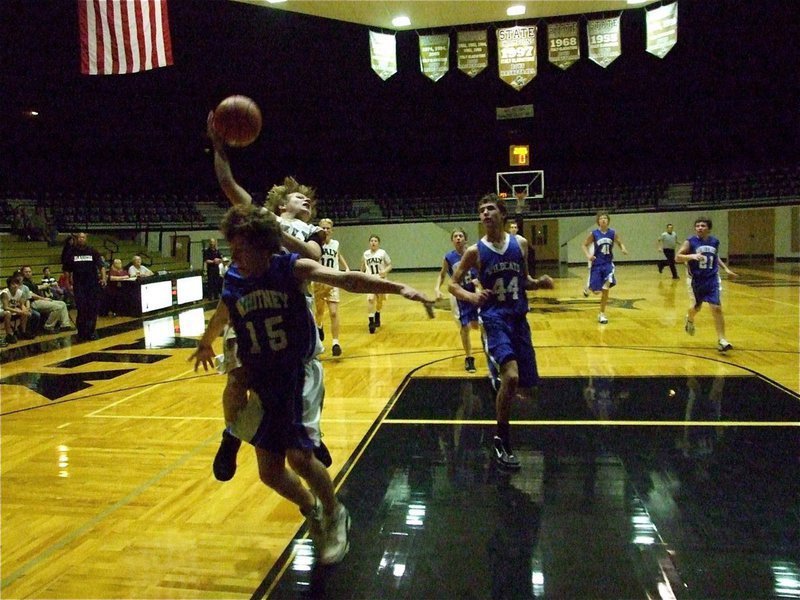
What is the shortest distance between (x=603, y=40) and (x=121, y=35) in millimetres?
8962

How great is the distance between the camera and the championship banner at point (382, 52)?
11781mm

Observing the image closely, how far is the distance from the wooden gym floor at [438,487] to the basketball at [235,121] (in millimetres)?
2042

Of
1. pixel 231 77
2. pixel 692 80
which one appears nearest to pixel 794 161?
pixel 692 80

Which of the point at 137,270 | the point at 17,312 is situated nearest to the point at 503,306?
the point at 17,312

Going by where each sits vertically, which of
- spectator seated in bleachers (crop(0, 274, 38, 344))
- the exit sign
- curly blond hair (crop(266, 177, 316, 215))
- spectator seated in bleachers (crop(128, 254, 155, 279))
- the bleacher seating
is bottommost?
spectator seated in bleachers (crop(0, 274, 38, 344))

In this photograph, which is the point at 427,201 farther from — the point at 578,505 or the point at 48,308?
the point at 578,505

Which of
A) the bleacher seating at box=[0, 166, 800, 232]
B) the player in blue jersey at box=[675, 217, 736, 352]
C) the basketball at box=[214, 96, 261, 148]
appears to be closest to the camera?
the basketball at box=[214, 96, 261, 148]

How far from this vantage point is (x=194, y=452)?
4258 mm

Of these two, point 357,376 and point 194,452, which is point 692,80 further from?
point 194,452

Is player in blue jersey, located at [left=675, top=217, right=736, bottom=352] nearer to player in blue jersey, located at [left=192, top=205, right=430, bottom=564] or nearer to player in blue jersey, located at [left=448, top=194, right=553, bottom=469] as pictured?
player in blue jersey, located at [left=448, top=194, right=553, bottom=469]

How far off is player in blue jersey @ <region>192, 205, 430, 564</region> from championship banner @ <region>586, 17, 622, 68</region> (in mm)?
11235

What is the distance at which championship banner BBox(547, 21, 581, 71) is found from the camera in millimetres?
11719

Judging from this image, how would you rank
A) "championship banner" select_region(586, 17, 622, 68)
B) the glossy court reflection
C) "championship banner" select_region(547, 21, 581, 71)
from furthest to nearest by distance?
1. "championship banner" select_region(547, 21, 581, 71)
2. "championship banner" select_region(586, 17, 622, 68)
3. the glossy court reflection

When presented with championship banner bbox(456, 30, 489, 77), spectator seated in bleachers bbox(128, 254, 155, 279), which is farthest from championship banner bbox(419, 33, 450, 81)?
spectator seated in bleachers bbox(128, 254, 155, 279)
